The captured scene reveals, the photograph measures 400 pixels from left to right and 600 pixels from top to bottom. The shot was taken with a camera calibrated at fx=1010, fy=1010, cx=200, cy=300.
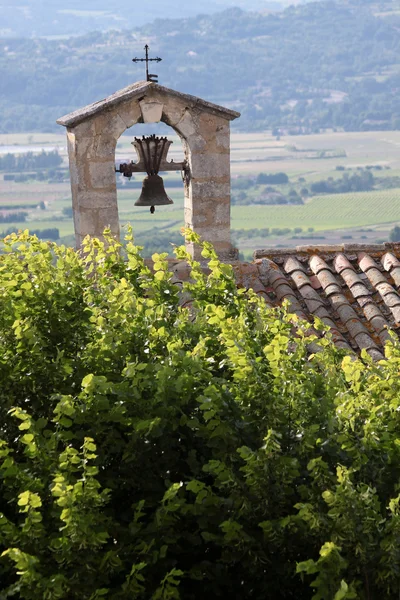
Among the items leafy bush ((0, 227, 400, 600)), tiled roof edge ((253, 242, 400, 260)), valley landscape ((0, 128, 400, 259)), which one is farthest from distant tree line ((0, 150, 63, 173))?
leafy bush ((0, 227, 400, 600))

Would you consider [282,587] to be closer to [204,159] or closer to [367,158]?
[204,159]

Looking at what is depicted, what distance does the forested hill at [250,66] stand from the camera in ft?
210

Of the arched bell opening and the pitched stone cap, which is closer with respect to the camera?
the pitched stone cap

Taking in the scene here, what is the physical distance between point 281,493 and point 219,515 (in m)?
0.29

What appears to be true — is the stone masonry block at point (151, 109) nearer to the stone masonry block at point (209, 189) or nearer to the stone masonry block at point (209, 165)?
the stone masonry block at point (209, 165)

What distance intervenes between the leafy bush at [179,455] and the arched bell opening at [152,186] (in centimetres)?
103

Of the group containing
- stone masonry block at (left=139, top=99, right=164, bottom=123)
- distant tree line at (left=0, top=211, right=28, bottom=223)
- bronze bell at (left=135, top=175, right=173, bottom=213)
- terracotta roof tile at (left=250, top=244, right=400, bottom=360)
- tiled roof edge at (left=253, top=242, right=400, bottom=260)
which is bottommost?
distant tree line at (left=0, top=211, right=28, bottom=223)

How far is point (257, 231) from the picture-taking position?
5550 cm

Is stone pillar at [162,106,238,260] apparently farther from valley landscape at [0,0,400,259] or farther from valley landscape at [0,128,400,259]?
valley landscape at [0,0,400,259]

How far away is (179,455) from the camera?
4.67m

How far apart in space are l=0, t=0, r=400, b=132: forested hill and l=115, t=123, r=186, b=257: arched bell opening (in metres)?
5.10

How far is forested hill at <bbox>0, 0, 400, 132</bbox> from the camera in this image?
64125mm

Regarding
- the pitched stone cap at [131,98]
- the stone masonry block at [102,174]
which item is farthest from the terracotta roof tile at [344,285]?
the stone masonry block at [102,174]

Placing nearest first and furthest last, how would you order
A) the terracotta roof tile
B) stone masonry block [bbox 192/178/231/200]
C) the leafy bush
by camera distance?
the leafy bush < the terracotta roof tile < stone masonry block [bbox 192/178/231/200]
